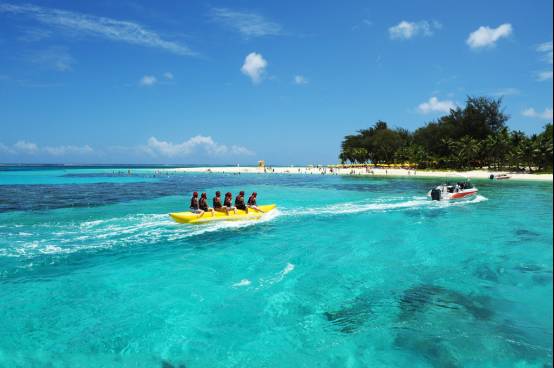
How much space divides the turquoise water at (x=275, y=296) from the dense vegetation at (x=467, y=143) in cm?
5671

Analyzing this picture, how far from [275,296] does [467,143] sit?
82966mm

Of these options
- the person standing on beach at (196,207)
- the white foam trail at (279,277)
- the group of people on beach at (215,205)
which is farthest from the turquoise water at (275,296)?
the group of people on beach at (215,205)

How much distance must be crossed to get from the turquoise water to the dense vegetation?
56.7 metres

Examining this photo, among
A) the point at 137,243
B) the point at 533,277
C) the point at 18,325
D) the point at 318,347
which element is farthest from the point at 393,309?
the point at 137,243

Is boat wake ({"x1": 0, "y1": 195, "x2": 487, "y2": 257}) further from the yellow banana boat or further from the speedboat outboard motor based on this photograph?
the speedboat outboard motor

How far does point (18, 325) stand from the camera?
1059 cm

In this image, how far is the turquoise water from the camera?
359 inches

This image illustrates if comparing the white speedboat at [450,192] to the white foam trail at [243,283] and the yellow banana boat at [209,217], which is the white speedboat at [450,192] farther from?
the white foam trail at [243,283]

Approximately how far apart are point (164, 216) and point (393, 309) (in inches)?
803

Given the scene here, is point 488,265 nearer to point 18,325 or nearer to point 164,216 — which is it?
point 18,325

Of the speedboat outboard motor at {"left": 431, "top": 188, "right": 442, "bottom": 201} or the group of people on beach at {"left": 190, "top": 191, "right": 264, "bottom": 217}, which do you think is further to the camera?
the speedboat outboard motor at {"left": 431, "top": 188, "right": 442, "bottom": 201}

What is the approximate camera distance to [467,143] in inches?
3260

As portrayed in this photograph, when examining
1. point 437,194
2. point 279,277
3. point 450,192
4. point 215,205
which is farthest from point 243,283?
point 450,192

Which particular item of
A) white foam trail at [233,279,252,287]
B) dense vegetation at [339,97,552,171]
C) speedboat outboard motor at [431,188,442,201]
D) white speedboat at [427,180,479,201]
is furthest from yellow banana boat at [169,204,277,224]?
dense vegetation at [339,97,552,171]
